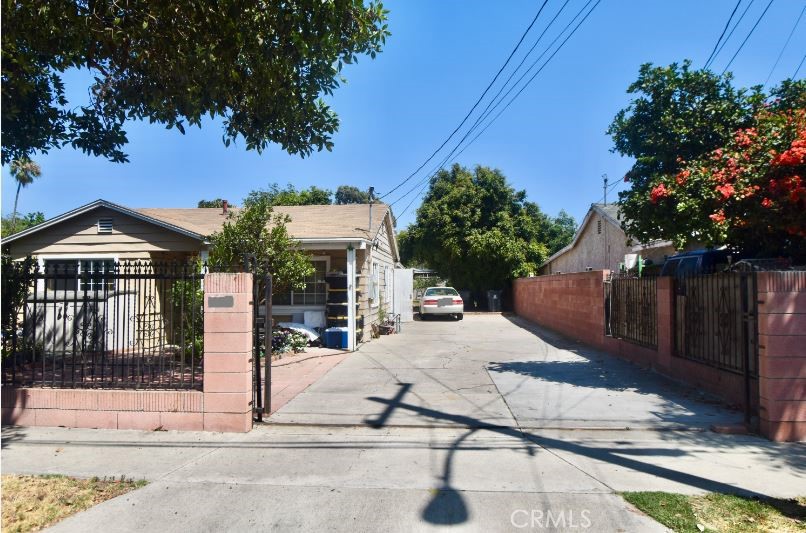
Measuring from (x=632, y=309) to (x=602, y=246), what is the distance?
1227 centimetres

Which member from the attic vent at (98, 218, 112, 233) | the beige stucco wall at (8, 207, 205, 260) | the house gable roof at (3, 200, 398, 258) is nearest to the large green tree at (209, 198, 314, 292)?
the house gable roof at (3, 200, 398, 258)

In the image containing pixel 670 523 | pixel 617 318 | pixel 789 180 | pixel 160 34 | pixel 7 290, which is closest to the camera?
pixel 670 523

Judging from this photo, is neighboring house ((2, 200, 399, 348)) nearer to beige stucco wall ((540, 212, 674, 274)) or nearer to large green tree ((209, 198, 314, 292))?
large green tree ((209, 198, 314, 292))

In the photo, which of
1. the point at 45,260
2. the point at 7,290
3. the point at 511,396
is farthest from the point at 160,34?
the point at 45,260

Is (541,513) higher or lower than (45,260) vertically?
lower

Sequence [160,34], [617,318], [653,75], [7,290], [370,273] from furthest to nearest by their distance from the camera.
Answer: [370,273]
[617,318]
[653,75]
[7,290]
[160,34]

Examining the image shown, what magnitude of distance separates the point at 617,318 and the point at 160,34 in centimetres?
1041

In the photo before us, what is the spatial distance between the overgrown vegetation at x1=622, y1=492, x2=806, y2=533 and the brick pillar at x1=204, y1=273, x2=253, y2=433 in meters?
4.15

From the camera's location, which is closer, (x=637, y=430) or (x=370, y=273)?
(x=637, y=430)

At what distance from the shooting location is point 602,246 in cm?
2233

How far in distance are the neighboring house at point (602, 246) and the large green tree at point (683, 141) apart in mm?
8266

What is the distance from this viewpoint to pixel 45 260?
39.1 feet

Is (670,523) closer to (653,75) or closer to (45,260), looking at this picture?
(653,75)

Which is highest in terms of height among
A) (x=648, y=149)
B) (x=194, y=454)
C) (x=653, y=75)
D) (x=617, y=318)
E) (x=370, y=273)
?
(x=653, y=75)
